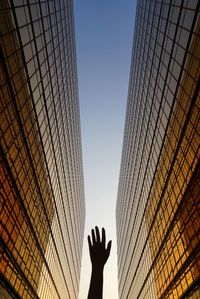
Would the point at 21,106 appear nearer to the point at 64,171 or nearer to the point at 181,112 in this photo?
the point at 181,112

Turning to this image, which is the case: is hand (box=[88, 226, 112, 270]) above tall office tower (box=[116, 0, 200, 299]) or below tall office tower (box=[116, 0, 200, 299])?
below

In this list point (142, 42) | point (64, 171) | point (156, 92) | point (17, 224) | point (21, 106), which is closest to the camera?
point (21, 106)

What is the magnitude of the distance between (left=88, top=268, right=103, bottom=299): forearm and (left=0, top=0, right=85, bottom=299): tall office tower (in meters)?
13.3

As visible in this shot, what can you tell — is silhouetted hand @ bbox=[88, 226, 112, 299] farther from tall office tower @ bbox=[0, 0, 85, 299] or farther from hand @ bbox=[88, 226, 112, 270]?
tall office tower @ bbox=[0, 0, 85, 299]

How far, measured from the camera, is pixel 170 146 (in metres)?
31.7

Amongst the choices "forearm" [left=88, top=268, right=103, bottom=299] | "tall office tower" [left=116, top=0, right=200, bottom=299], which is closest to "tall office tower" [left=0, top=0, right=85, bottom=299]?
"tall office tower" [left=116, top=0, right=200, bottom=299]

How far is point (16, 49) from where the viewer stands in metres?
23.8

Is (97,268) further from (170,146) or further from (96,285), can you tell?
(170,146)

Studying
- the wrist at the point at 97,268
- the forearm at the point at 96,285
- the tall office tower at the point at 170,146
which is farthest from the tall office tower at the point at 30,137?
the forearm at the point at 96,285

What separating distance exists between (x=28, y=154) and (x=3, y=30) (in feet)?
40.1

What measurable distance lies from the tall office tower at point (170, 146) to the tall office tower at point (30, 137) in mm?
12289

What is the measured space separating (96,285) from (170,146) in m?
22.0

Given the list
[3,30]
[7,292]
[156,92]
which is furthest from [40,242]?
[3,30]

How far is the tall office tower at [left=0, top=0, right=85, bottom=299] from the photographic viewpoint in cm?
2327
